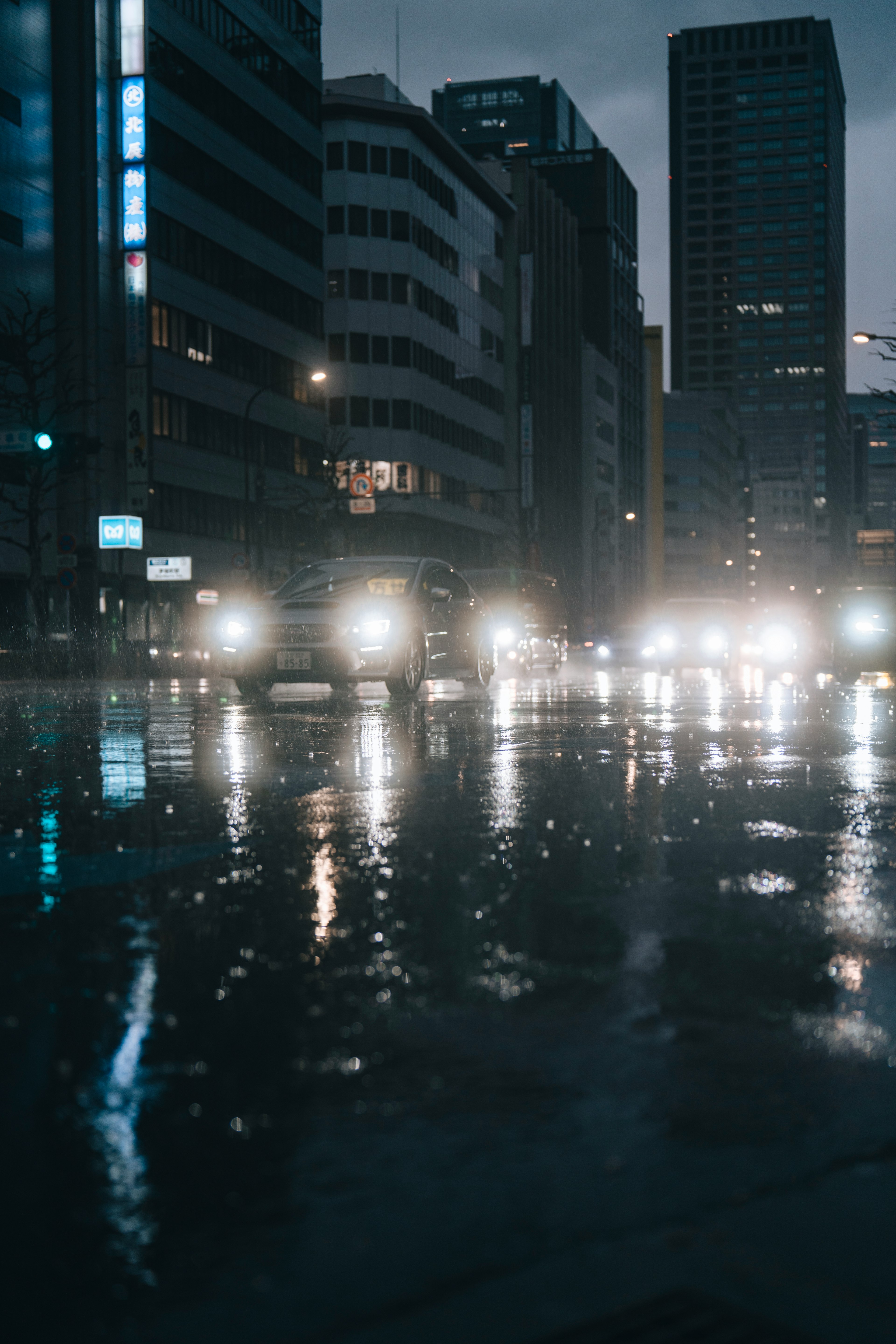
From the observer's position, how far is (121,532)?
4641cm

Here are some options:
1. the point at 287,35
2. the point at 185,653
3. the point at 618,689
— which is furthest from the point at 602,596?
the point at 618,689

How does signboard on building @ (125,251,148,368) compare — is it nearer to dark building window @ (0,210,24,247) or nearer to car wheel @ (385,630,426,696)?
dark building window @ (0,210,24,247)

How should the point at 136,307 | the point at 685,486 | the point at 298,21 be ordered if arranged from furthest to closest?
the point at 685,486 → the point at 298,21 → the point at 136,307

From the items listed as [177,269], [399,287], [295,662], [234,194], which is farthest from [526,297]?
[295,662]

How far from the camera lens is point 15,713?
60.0 feet

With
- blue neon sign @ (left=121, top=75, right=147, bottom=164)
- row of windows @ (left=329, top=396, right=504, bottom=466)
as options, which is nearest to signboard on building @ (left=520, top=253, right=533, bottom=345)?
row of windows @ (left=329, top=396, right=504, bottom=466)

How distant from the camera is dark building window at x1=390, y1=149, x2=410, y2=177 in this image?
81625 mm

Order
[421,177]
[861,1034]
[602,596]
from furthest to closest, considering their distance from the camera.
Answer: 1. [602,596]
2. [421,177]
3. [861,1034]

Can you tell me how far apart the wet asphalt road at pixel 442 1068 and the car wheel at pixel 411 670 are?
10.4 meters

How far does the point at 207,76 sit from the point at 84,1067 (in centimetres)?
6579

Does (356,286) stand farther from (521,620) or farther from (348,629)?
(348,629)

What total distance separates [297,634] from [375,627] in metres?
0.98

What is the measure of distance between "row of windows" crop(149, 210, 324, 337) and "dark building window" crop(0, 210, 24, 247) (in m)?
5.58

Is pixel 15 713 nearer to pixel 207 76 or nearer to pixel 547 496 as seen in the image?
pixel 207 76
